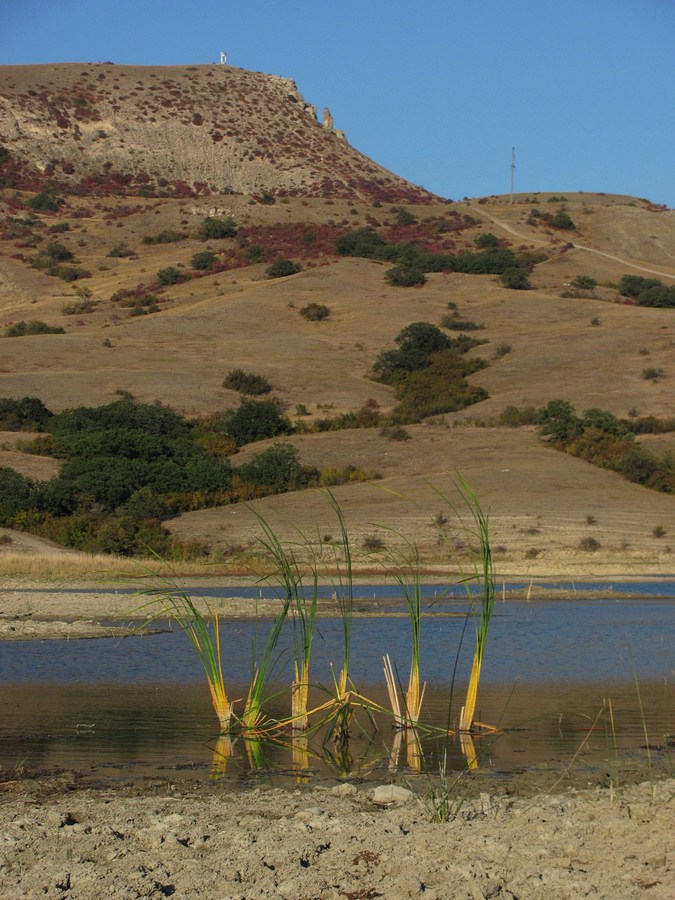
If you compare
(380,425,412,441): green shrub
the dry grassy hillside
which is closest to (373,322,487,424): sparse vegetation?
the dry grassy hillside

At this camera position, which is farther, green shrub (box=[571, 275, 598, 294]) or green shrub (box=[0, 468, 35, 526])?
green shrub (box=[571, 275, 598, 294])

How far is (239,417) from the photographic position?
5375 cm

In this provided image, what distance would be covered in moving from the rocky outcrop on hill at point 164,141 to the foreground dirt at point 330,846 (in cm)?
11848

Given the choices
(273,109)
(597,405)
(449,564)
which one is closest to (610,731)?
(449,564)

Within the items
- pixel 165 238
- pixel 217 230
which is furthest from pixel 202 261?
pixel 165 238

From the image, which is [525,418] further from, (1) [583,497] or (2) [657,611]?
(2) [657,611]

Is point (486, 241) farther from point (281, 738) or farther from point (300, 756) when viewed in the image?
point (300, 756)

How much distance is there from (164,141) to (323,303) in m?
58.9

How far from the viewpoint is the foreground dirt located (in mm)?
6551

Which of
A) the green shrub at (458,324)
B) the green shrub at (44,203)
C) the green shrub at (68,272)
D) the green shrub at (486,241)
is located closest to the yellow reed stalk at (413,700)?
the green shrub at (458,324)

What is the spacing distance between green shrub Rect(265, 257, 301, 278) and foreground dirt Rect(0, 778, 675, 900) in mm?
83263

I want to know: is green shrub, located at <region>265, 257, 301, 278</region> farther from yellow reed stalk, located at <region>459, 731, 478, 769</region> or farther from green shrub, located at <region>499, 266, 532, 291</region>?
yellow reed stalk, located at <region>459, 731, 478, 769</region>

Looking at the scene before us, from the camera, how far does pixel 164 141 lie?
133m

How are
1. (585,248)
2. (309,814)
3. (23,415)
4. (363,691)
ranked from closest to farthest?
(309,814) → (363,691) → (23,415) → (585,248)
